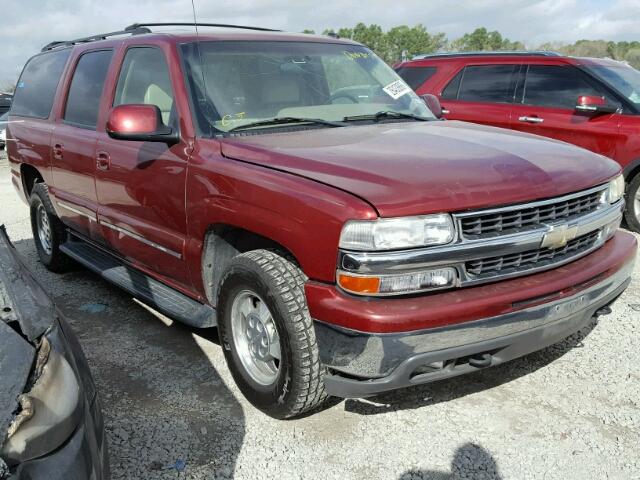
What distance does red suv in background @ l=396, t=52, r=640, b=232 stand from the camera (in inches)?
256

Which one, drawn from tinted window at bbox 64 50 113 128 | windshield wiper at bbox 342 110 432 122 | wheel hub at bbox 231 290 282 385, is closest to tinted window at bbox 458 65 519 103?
windshield wiper at bbox 342 110 432 122

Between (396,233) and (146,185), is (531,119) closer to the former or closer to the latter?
(146,185)

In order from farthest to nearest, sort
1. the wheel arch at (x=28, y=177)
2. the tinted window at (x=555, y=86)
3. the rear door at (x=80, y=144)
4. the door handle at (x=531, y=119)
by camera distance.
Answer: the door handle at (x=531, y=119), the tinted window at (x=555, y=86), the wheel arch at (x=28, y=177), the rear door at (x=80, y=144)

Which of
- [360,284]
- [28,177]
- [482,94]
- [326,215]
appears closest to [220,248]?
[326,215]

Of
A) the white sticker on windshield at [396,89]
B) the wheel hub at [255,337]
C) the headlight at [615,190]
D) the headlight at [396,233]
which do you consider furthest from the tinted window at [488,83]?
the headlight at [396,233]

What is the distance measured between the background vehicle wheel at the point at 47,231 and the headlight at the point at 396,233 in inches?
143

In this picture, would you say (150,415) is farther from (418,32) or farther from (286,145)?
(418,32)

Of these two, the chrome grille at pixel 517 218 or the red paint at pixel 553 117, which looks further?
the red paint at pixel 553 117

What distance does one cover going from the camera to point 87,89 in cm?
466

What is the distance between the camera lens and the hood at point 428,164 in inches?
100

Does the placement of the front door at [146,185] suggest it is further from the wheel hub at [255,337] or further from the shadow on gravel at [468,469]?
the shadow on gravel at [468,469]

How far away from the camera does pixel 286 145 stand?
3150 mm

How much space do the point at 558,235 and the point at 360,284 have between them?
37.8 inches

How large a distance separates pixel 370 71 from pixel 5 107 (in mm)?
22103
